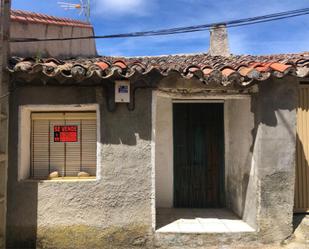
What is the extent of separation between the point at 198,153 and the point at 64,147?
3651 millimetres

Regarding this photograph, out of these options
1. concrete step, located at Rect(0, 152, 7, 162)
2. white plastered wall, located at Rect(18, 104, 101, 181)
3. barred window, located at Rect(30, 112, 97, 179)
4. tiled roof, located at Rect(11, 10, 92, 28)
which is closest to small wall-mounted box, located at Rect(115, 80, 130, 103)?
white plastered wall, located at Rect(18, 104, 101, 181)

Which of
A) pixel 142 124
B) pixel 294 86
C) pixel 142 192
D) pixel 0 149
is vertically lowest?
pixel 142 192

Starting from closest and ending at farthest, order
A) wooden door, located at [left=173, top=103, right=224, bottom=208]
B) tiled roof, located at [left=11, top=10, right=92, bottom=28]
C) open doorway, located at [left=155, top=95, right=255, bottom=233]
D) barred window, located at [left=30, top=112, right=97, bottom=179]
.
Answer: barred window, located at [left=30, top=112, right=97, bottom=179]
tiled roof, located at [left=11, top=10, right=92, bottom=28]
open doorway, located at [left=155, top=95, right=255, bottom=233]
wooden door, located at [left=173, top=103, right=224, bottom=208]

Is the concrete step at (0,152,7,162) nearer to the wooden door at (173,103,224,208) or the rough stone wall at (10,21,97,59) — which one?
the rough stone wall at (10,21,97,59)

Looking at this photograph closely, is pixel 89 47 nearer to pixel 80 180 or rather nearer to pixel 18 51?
pixel 18 51

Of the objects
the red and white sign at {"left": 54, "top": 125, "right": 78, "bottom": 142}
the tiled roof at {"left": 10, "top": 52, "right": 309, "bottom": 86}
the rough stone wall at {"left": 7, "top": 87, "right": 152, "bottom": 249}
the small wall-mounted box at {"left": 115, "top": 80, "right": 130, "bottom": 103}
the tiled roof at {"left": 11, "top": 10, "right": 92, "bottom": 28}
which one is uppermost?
the tiled roof at {"left": 11, "top": 10, "right": 92, "bottom": 28}

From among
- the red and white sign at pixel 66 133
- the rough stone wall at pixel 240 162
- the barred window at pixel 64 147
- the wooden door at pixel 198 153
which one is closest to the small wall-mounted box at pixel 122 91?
the barred window at pixel 64 147

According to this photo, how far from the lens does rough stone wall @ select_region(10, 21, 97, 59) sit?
8.28m

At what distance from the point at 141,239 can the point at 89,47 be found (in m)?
7.25

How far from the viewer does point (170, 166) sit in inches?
369

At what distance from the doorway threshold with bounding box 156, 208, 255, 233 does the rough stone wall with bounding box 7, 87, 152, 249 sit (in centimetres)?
73

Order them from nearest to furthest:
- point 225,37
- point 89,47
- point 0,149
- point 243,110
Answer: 1. point 0,149
2. point 243,110
3. point 89,47
4. point 225,37

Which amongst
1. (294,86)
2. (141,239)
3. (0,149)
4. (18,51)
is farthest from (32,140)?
(294,86)

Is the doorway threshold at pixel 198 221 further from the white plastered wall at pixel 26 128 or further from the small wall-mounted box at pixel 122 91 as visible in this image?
the small wall-mounted box at pixel 122 91
